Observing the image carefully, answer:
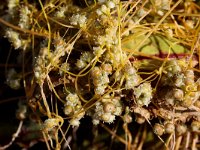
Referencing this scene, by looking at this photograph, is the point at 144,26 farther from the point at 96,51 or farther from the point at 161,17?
the point at 96,51

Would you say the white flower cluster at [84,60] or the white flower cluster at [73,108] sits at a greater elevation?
the white flower cluster at [84,60]

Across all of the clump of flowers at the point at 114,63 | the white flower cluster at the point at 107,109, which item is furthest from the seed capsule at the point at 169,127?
the white flower cluster at the point at 107,109

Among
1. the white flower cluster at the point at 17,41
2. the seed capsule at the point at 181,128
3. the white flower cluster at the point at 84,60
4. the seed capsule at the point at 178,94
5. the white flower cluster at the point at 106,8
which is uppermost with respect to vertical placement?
the white flower cluster at the point at 106,8

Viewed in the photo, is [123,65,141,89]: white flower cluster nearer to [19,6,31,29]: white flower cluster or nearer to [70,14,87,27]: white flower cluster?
[70,14,87,27]: white flower cluster

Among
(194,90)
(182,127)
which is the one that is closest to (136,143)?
(182,127)

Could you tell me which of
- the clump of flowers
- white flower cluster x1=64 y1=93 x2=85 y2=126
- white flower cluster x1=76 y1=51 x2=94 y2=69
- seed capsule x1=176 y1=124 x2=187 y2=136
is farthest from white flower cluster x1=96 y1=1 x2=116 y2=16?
seed capsule x1=176 y1=124 x2=187 y2=136

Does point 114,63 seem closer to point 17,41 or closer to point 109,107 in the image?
point 109,107

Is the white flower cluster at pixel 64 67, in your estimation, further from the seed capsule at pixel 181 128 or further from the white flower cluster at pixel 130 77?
the seed capsule at pixel 181 128
